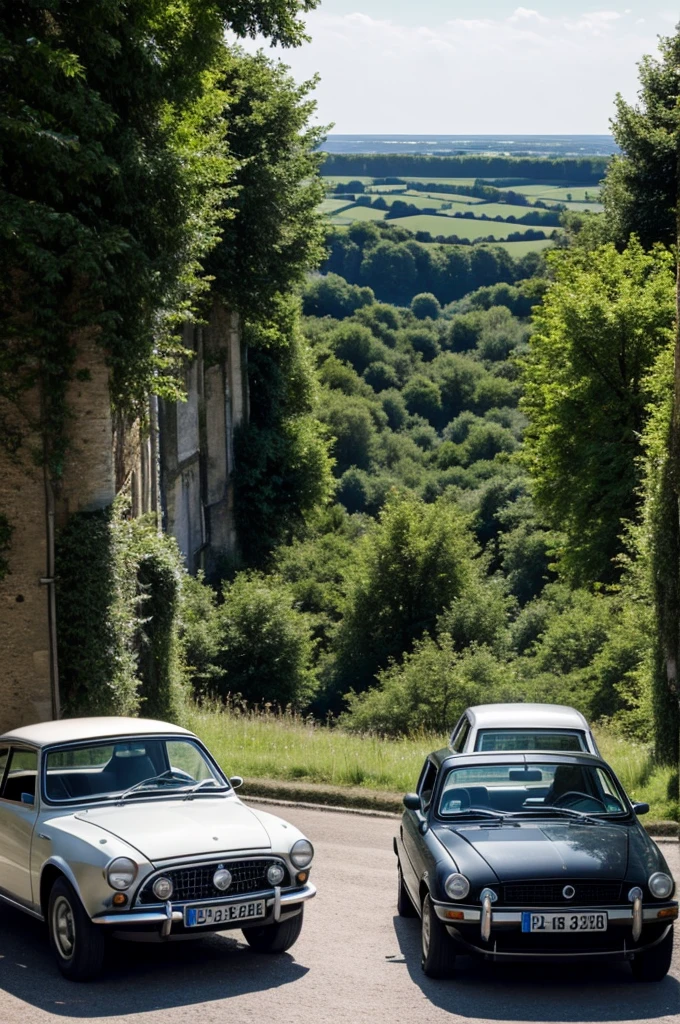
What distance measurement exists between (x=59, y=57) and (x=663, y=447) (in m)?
11.0

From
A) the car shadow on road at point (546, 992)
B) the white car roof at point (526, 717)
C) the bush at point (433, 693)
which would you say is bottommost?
the bush at point (433, 693)

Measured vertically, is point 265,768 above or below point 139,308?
below

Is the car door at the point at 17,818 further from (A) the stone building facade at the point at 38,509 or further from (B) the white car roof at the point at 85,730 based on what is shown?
(A) the stone building facade at the point at 38,509

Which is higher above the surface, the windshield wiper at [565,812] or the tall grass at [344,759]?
the windshield wiper at [565,812]

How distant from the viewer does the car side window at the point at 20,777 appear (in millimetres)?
9961

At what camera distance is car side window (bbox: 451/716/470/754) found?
13.6 metres

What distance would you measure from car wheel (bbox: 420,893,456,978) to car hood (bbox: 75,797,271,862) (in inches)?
46.6

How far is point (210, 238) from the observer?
66.5 ft

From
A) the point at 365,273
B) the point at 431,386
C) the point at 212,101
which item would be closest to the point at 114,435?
the point at 212,101

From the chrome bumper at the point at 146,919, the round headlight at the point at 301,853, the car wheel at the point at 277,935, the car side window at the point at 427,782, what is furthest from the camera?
the car side window at the point at 427,782

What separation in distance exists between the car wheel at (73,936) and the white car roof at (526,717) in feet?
17.7

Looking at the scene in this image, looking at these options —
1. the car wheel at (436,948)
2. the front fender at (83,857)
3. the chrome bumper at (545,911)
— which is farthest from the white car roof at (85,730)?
the chrome bumper at (545,911)

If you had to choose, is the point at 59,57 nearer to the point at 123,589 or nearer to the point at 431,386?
the point at 123,589

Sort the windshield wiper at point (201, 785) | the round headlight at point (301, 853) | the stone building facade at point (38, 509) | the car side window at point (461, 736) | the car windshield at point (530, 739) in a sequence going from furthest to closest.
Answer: the stone building facade at point (38, 509)
the car side window at point (461, 736)
the car windshield at point (530, 739)
the windshield wiper at point (201, 785)
the round headlight at point (301, 853)
